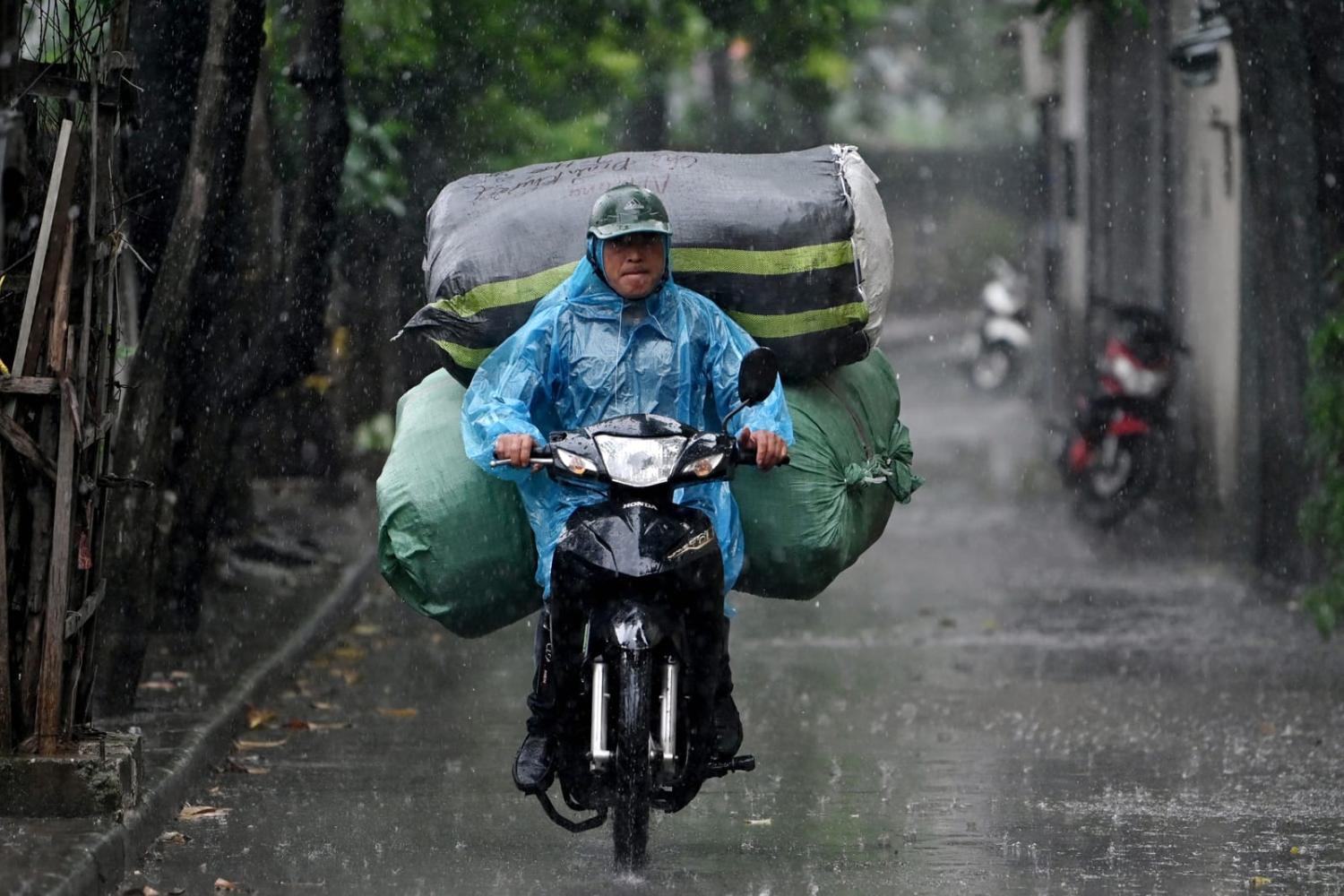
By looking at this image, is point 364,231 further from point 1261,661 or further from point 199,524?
point 1261,661

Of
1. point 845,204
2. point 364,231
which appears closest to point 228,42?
point 845,204

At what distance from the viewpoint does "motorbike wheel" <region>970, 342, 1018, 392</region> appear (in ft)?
116

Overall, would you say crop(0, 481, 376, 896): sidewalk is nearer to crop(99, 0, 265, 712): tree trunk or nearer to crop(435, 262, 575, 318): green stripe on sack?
crop(99, 0, 265, 712): tree trunk

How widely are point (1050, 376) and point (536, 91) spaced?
743cm

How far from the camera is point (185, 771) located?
25.3ft

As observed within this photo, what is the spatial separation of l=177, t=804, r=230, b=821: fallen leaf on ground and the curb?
0.03 meters

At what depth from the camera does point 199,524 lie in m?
10.8

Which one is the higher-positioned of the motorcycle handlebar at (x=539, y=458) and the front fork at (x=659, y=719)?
the motorcycle handlebar at (x=539, y=458)

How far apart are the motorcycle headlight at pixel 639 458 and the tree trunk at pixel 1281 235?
6918mm

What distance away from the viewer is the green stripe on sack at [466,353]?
684 cm

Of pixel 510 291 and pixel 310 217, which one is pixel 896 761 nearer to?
pixel 510 291

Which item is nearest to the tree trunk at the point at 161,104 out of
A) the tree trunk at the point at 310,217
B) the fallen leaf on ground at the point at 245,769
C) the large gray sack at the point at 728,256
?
the tree trunk at the point at 310,217

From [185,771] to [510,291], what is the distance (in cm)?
214

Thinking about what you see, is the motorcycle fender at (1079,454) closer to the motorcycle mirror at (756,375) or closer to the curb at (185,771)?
the curb at (185,771)
